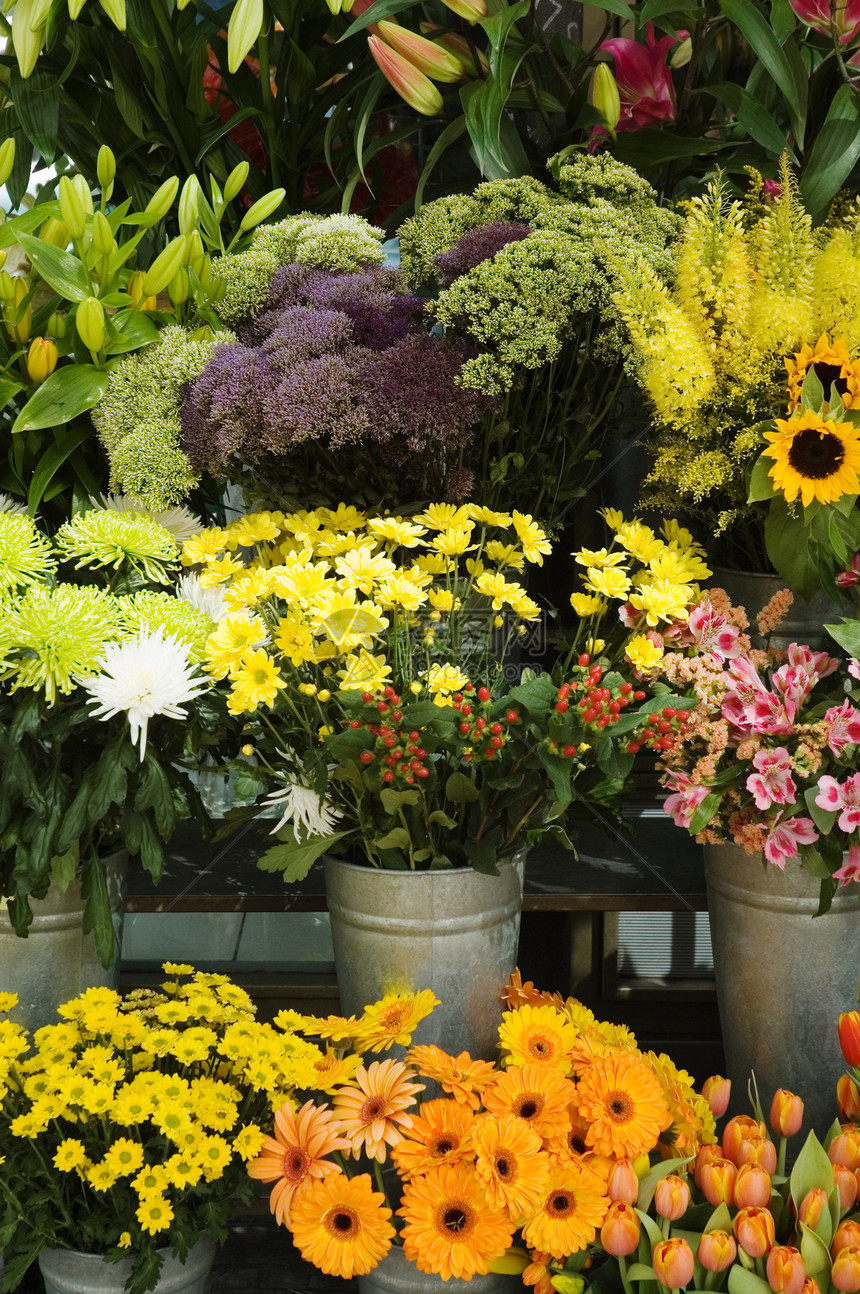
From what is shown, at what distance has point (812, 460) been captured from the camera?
98 centimetres

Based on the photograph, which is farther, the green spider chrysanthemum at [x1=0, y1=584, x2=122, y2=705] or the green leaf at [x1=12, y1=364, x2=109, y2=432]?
the green leaf at [x1=12, y1=364, x2=109, y2=432]

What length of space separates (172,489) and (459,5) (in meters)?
0.58

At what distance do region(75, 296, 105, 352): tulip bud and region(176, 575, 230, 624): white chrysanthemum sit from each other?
0.25 m

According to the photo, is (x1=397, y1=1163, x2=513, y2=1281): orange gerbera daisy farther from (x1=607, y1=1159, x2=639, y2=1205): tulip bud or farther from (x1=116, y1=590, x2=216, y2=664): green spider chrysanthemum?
(x1=116, y1=590, x2=216, y2=664): green spider chrysanthemum

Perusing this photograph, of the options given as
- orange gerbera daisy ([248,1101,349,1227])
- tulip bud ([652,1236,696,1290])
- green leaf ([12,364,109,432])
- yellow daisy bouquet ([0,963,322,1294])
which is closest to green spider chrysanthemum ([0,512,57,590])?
green leaf ([12,364,109,432])

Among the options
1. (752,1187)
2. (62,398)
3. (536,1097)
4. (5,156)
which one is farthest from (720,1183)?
(5,156)

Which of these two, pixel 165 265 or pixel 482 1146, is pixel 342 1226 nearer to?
pixel 482 1146

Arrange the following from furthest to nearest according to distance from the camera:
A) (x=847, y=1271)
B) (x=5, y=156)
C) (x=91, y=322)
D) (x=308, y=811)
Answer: (x=5, y=156) < (x=91, y=322) < (x=308, y=811) < (x=847, y=1271)

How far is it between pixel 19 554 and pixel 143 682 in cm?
18

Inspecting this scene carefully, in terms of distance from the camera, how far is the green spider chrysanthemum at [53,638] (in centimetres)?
92

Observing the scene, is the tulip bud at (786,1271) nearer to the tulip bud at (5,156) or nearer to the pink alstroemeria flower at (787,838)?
the pink alstroemeria flower at (787,838)

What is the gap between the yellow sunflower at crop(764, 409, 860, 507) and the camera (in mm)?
971

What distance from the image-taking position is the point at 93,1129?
3.03ft

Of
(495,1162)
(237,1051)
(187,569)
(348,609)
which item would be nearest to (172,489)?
(187,569)
